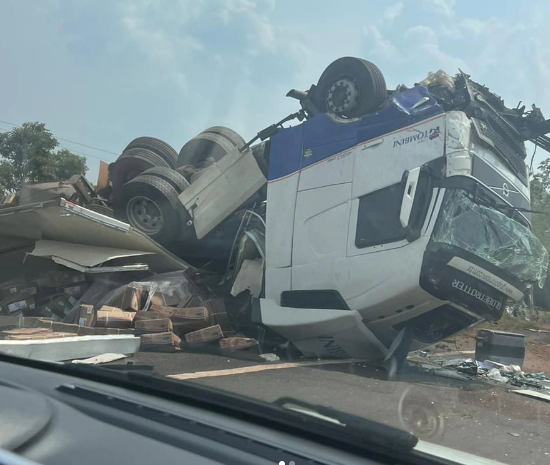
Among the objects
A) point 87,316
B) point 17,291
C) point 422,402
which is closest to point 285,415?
point 422,402

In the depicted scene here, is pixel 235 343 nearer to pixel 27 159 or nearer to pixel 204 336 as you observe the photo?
pixel 204 336

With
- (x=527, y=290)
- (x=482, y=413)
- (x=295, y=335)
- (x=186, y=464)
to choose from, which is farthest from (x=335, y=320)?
(x=186, y=464)

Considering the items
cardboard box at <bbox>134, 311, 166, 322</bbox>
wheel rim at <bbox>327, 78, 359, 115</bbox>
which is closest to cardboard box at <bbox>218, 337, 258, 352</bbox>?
cardboard box at <bbox>134, 311, 166, 322</bbox>

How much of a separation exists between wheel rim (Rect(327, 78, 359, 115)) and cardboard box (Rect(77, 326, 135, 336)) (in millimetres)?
3762

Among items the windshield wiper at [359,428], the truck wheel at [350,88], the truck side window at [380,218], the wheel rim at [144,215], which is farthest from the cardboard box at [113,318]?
the windshield wiper at [359,428]

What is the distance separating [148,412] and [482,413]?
259 cm

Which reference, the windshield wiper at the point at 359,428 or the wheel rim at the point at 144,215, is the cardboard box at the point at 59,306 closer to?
the wheel rim at the point at 144,215

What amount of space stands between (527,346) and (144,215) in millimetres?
7872

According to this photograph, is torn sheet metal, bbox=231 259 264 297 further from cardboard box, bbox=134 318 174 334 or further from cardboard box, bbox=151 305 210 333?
cardboard box, bbox=134 318 174 334

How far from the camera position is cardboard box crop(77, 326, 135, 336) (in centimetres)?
615

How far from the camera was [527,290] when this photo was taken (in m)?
6.64

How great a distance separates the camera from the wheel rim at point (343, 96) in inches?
278

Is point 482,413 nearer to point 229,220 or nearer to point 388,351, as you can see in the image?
point 388,351

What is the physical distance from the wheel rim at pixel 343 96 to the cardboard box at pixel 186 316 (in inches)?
125
